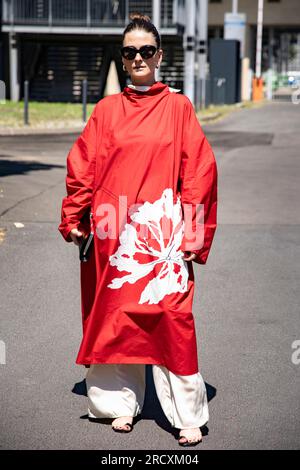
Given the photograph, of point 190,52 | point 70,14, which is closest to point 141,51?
point 190,52

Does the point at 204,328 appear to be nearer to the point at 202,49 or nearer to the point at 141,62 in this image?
the point at 141,62

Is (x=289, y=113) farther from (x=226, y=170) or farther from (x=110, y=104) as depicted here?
(x=110, y=104)

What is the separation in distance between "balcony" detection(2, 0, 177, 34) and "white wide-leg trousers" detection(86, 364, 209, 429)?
2970 centimetres

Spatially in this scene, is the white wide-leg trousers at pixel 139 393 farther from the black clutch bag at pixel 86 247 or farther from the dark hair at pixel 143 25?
the dark hair at pixel 143 25

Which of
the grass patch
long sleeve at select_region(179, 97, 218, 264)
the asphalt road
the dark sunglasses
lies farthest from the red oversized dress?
the grass patch

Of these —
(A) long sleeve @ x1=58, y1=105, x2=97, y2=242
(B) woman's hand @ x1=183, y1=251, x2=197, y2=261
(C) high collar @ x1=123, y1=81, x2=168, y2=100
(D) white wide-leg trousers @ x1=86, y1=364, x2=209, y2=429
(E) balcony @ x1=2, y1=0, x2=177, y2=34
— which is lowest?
(D) white wide-leg trousers @ x1=86, y1=364, x2=209, y2=429

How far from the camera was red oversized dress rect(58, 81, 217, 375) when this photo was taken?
4516 mm

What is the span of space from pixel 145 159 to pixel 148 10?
31.3 meters

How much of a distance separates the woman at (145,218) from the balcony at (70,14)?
2968cm

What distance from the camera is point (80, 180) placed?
459 cm

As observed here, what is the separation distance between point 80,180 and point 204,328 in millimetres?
2386

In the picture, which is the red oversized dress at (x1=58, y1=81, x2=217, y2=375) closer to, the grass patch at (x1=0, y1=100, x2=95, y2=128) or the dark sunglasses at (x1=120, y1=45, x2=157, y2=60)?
the dark sunglasses at (x1=120, y1=45, x2=157, y2=60)

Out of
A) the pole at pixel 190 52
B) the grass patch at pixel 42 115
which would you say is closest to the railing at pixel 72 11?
the pole at pixel 190 52

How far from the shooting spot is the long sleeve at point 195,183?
4.52m
